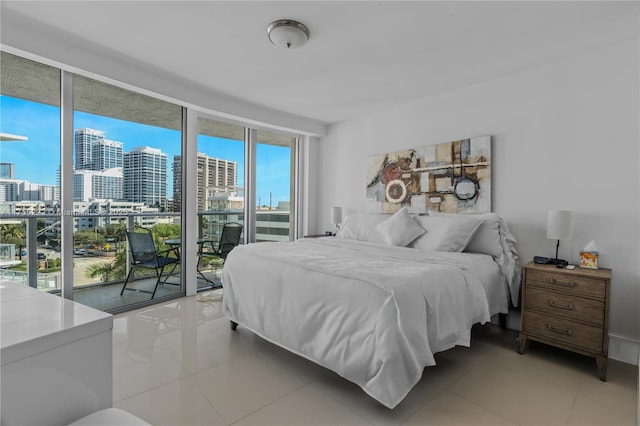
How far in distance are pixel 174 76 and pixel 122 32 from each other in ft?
2.73

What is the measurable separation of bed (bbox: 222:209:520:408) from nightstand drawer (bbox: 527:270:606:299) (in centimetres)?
30

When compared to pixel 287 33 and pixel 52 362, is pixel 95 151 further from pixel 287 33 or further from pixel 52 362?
pixel 52 362

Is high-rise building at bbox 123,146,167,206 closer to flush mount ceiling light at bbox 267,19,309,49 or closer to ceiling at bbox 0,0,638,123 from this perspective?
ceiling at bbox 0,0,638,123

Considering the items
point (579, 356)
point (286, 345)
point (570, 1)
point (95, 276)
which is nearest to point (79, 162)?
point (95, 276)

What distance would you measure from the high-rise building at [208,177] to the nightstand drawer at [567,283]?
12.2ft

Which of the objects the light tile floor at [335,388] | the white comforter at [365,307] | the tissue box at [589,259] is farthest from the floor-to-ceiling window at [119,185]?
the tissue box at [589,259]

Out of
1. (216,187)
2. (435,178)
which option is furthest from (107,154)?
(435,178)

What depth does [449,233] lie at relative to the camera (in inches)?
120

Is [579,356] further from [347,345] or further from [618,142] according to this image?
[347,345]

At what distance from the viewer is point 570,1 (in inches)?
82.0

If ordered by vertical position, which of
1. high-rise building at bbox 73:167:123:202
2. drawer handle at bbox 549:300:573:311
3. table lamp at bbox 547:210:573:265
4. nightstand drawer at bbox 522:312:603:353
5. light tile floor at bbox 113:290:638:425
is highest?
high-rise building at bbox 73:167:123:202

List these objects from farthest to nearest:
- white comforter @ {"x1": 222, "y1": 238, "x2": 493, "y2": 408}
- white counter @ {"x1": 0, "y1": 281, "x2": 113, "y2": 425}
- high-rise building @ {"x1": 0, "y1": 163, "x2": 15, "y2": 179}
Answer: high-rise building @ {"x1": 0, "y1": 163, "x2": 15, "y2": 179} < white comforter @ {"x1": 222, "y1": 238, "x2": 493, "y2": 408} < white counter @ {"x1": 0, "y1": 281, "x2": 113, "y2": 425}

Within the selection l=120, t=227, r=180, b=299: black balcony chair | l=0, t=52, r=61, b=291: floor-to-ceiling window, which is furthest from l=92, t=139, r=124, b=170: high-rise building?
l=120, t=227, r=180, b=299: black balcony chair

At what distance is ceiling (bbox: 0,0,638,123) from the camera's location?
218 centimetres
